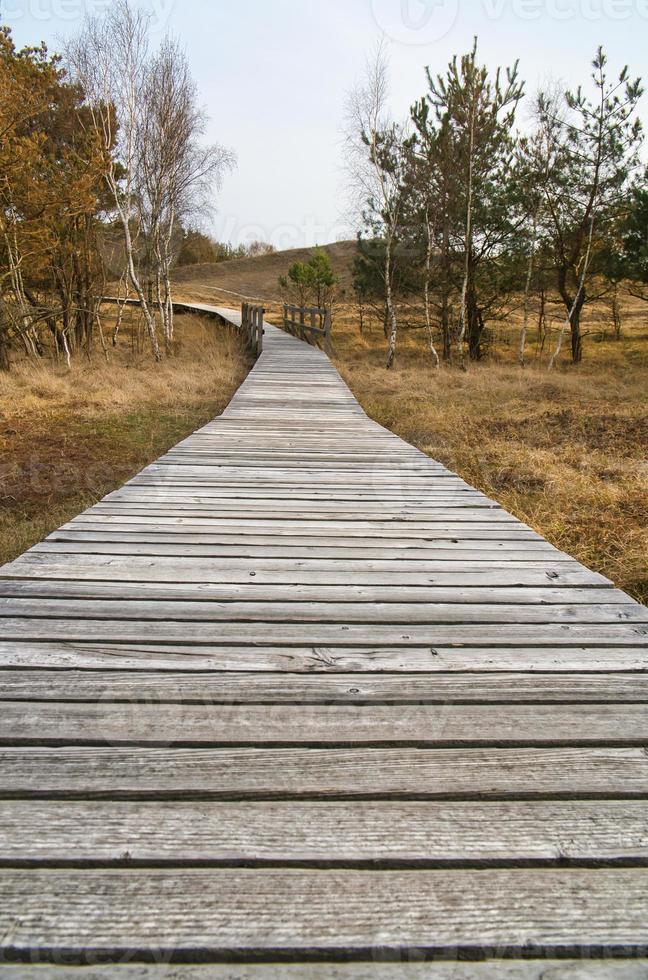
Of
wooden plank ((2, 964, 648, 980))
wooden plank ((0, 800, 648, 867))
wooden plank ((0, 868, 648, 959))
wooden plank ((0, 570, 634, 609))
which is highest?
wooden plank ((0, 570, 634, 609))

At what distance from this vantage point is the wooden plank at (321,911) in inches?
37.1

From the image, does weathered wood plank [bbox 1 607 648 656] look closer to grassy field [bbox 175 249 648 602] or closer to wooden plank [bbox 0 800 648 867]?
wooden plank [bbox 0 800 648 867]

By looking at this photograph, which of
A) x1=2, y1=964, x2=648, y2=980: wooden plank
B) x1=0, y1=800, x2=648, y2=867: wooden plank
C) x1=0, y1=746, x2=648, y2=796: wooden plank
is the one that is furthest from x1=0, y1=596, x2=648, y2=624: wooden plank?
x1=2, y1=964, x2=648, y2=980: wooden plank

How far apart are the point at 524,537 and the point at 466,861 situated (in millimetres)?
2106

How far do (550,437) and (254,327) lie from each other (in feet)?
32.5

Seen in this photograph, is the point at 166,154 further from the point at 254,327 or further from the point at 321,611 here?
the point at 321,611

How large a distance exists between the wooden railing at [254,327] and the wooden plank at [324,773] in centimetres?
1393

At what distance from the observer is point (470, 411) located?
1024 cm

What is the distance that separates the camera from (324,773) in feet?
4.31

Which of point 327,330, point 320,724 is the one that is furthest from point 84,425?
point 327,330

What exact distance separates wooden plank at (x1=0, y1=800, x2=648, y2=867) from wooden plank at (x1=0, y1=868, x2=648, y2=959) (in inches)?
1.1

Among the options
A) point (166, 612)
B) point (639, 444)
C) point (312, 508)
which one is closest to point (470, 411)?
point (639, 444)

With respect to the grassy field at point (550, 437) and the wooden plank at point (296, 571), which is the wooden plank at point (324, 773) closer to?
the wooden plank at point (296, 571)

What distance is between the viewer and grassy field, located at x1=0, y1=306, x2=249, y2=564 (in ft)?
17.1
